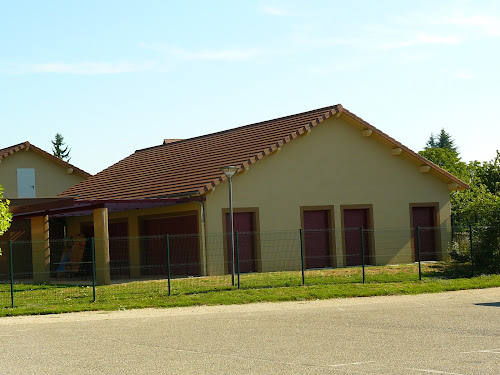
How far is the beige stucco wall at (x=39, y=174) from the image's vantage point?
46656 millimetres

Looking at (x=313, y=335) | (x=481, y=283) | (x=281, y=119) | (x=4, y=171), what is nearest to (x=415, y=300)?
(x=481, y=283)

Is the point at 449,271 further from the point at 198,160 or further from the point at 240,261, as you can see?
the point at 198,160

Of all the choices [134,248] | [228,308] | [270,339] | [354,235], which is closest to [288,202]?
[354,235]

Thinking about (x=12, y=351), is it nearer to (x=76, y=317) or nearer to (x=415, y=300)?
(x=76, y=317)

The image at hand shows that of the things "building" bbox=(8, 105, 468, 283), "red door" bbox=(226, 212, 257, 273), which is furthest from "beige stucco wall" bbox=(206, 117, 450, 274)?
"red door" bbox=(226, 212, 257, 273)

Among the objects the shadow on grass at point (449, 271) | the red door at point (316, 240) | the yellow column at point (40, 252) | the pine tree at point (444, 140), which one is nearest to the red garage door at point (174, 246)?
the yellow column at point (40, 252)

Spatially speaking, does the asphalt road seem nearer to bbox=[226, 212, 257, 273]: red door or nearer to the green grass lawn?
the green grass lawn

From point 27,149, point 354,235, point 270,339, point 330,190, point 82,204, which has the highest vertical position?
point 27,149

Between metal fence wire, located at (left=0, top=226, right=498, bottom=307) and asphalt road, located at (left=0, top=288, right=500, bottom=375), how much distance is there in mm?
3906

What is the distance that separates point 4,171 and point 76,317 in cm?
3001

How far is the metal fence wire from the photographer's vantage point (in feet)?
78.3

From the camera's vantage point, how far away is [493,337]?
41.4 ft

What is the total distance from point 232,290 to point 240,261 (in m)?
6.43

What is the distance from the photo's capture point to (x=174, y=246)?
28.4 meters
